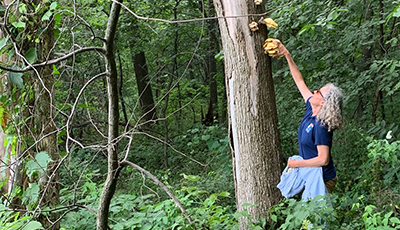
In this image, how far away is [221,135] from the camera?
22.5 ft

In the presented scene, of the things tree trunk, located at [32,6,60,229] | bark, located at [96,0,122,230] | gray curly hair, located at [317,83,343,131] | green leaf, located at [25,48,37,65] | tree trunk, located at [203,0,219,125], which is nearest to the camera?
bark, located at [96,0,122,230]

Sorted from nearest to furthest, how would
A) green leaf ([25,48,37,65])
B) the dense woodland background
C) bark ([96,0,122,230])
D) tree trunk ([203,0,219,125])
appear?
bark ([96,0,122,230]), the dense woodland background, green leaf ([25,48,37,65]), tree trunk ([203,0,219,125])

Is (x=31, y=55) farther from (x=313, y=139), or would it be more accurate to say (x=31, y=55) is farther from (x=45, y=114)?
(x=313, y=139)

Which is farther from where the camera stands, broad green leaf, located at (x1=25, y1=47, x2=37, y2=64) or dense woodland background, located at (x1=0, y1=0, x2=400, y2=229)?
broad green leaf, located at (x1=25, y1=47, x2=37, y2=64)

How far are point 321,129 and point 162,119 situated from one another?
1744mm

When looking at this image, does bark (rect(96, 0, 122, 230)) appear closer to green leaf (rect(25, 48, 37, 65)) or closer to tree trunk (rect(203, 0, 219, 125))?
green leaf (rect(25, 48, 37, 65))

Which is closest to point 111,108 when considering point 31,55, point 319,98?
point 31,55

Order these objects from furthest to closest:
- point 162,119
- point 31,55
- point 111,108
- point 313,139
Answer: point 313,139
point 31,55
point 111,108
point 162,119

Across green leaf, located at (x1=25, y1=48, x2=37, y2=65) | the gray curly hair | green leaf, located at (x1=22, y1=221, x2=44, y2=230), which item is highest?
green leaf, located at (x1=25, y1=48, x2=37, y2=65)

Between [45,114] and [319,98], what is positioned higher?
[45,114]

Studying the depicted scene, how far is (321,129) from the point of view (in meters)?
3.04

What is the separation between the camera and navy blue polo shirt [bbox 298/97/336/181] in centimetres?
304

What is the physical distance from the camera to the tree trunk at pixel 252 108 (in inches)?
114

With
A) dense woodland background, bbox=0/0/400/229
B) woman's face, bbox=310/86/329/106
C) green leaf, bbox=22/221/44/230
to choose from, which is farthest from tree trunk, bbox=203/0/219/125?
green leaf, bbox=22/221/44/230
